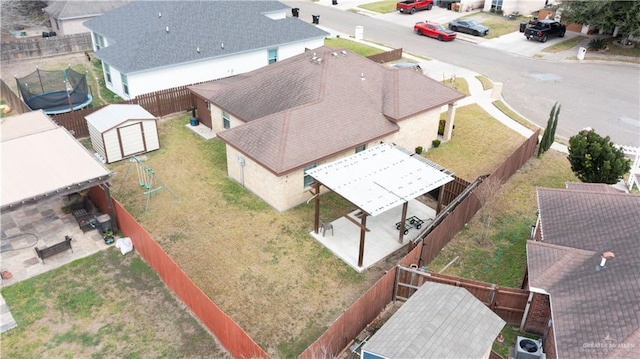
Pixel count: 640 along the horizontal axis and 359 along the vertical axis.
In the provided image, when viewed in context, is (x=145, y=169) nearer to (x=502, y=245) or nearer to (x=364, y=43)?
(x=502, y=245)

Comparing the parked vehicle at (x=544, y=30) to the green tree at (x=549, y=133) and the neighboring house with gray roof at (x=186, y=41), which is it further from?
the green tree at (x=549, y=133)

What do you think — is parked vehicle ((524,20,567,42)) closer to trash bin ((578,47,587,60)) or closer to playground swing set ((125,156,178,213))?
trash bin ((578,47,587,60))

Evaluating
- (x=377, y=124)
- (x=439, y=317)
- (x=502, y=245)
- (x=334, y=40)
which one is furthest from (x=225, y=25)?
(x=439, y=317)

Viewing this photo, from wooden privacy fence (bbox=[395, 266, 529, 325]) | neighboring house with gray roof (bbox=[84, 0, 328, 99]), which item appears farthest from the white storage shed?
wooden privacy fence (bbox=[395, 266, 529, 325])

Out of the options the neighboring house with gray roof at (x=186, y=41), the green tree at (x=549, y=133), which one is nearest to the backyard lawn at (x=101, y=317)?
the neighboring house with gray roof at (x=186, y=41)

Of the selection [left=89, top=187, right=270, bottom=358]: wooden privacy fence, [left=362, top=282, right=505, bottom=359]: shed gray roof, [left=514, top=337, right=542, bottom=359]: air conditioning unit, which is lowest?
[left=514, top=337, right=542, bottom=359]: air conditioning unit
